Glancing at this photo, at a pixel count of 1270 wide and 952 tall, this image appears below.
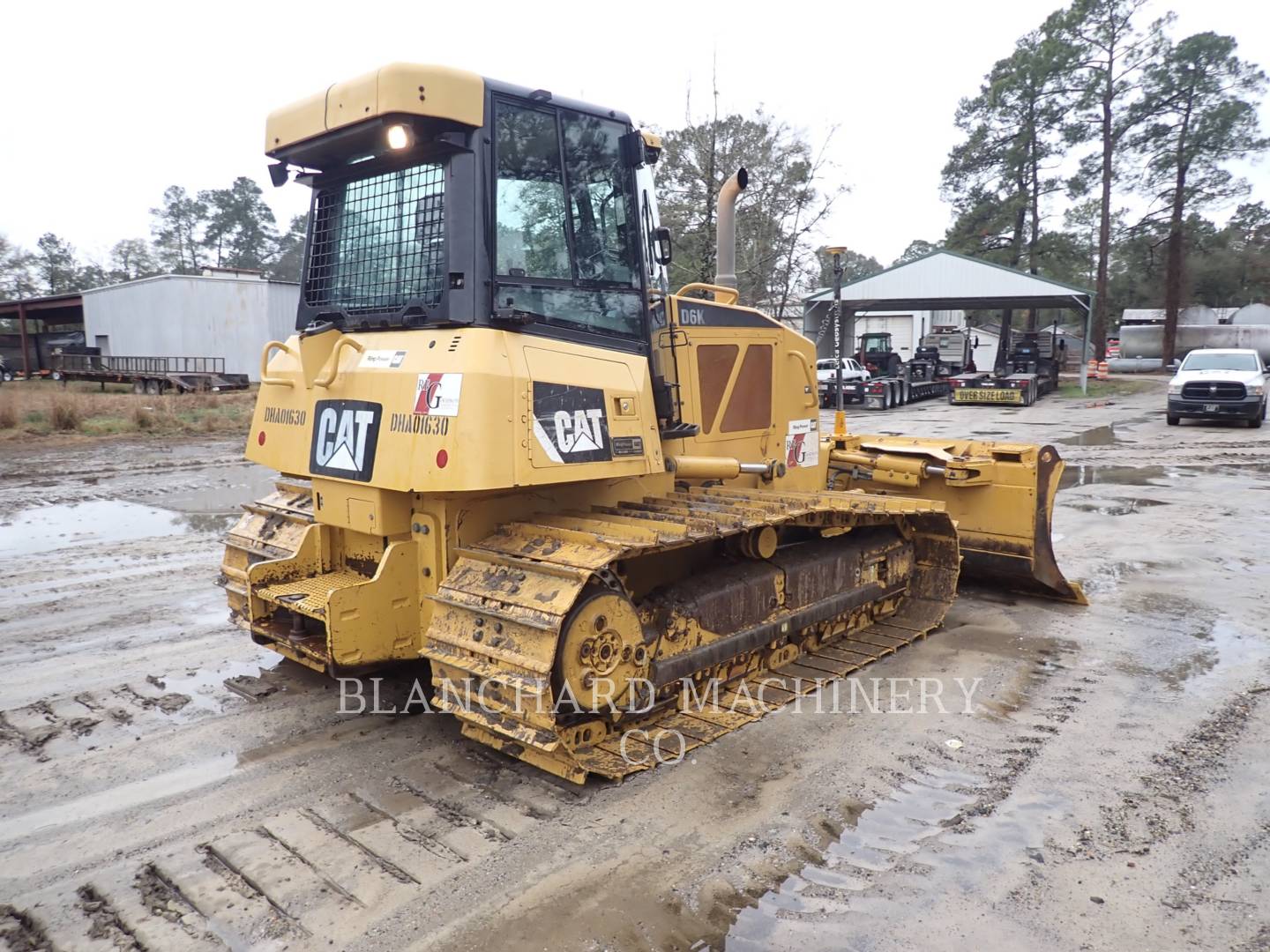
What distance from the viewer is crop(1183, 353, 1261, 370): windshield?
19.6 metres

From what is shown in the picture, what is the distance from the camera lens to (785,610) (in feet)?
17.3

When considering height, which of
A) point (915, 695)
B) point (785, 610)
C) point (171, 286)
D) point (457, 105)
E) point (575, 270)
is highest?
point (171, 286)

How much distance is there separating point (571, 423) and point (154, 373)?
109 feet

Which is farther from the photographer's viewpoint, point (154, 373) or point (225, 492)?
point (154, 373)

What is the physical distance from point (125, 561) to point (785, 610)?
6.27 m

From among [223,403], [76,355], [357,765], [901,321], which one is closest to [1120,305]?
[901,321]

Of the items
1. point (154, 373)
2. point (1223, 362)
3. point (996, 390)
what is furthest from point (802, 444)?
point (154, 373)

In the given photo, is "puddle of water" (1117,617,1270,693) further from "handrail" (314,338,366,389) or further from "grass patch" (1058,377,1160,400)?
"grass patch" (1058,377,1160,400)

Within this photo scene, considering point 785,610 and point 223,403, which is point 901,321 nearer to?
point 223,403

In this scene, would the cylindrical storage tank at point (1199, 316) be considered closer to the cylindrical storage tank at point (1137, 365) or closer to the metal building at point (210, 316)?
the cylindrical storage tank at point (1137, 365)

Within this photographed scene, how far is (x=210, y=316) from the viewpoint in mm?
35906

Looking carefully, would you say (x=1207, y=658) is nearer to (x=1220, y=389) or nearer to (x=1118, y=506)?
(x=1118, y=506)

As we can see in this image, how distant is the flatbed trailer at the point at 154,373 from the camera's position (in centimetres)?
3123

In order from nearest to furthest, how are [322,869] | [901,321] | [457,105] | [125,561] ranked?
1. [322,869]
2. [457,105]
3. [125,561]
4. [901,321]
